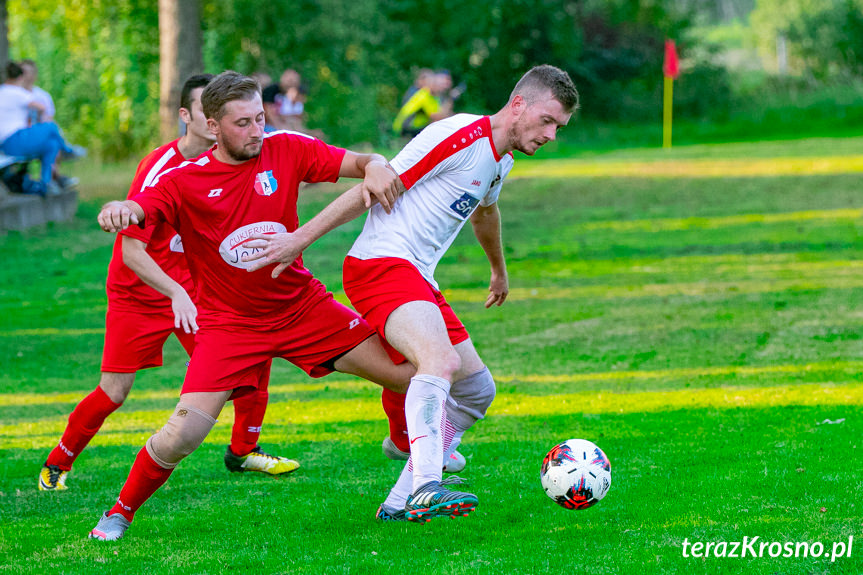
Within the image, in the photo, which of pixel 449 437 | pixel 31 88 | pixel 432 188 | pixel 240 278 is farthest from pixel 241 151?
pixel 31 88

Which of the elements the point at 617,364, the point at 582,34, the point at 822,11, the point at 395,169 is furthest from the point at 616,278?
the point at 822,11

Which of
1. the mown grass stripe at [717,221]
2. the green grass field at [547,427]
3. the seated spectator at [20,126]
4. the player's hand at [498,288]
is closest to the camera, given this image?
the green grass field at [547,427]

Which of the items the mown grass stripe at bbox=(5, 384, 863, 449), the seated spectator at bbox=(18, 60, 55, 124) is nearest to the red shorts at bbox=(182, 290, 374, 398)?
the mown grass stripe at bbox=(5, 384, 863, 449)

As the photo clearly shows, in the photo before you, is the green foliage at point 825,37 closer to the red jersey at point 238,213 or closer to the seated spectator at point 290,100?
the seated spectator at point 290,100

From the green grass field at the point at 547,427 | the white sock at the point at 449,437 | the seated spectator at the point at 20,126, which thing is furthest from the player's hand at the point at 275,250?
the seated spectator at the point at 20,126

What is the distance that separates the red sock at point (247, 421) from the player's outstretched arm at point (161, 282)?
1098mm

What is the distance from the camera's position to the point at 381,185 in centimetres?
496

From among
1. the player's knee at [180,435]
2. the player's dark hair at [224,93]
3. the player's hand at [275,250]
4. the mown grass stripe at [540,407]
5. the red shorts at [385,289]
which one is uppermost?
the player's dark hair at [224,93]

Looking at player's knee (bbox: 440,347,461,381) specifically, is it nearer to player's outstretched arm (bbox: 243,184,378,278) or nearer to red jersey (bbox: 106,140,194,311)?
player's outstretched arm (bbox: 243,184,378,278)

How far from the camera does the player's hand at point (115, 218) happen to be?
15.3 ft

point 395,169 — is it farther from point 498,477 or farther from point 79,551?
point 79,551

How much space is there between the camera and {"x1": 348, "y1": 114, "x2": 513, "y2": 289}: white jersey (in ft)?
16.7

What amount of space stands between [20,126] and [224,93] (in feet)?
42.4

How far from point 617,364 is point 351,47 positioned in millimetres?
27987
